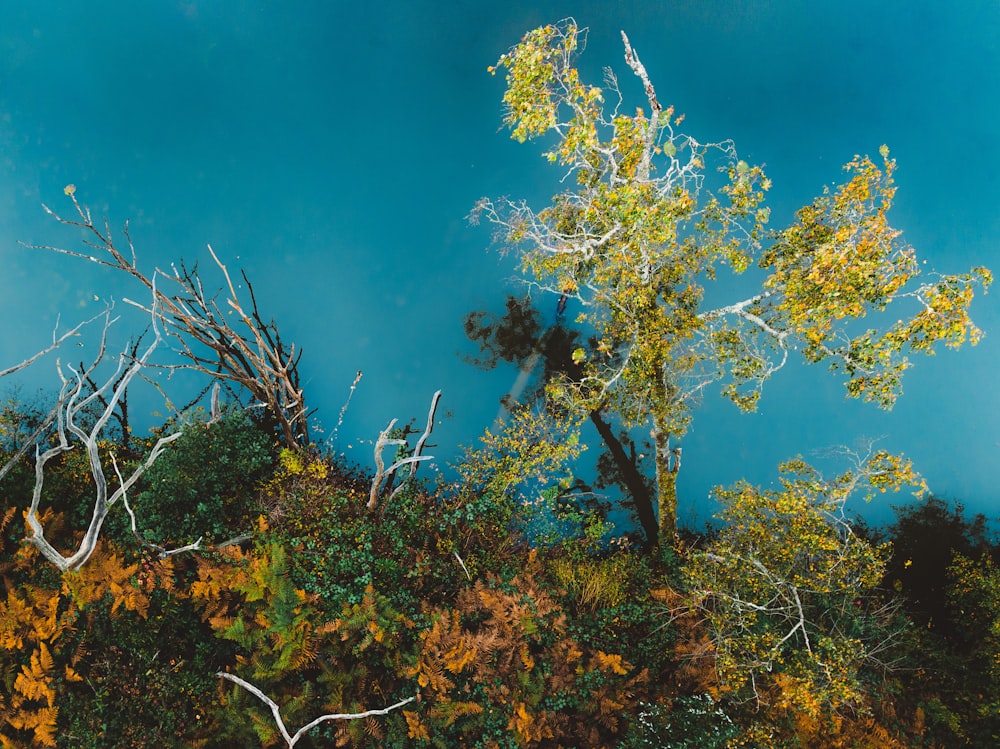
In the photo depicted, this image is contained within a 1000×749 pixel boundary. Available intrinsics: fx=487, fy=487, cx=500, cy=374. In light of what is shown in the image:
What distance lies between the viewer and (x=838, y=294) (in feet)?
25.5

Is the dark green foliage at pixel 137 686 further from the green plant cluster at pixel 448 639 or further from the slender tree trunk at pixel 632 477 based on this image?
the slender tree trunk at pixel 632 477

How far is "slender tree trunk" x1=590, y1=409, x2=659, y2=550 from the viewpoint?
41.6ft

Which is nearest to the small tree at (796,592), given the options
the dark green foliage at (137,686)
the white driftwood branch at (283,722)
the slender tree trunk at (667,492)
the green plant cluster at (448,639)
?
the green plant cluster at (448,639)

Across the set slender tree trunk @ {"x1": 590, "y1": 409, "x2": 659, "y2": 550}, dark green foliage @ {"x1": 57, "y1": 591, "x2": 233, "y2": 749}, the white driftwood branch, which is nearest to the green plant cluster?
dark green foliage @ {"x1": 57, "y1": 591, "x2": 233, "y2": 749}

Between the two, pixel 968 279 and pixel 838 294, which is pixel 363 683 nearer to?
pixel 838 294

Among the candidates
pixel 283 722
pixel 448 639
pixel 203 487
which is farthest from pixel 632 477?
pixel 203 487

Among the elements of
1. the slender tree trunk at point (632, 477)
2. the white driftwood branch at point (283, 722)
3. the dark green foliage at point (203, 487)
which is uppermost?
the slender tree trunk at point (632, 477)

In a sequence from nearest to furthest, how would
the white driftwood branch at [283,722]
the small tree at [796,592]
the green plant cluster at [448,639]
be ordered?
the white driftwood branch at [283,722] → the green plant cluster at [448,639] → the small tree at [796,592]

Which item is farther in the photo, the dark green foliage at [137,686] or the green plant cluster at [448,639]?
the green plant cluster at [448,639]

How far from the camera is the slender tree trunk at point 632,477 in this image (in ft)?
41.6

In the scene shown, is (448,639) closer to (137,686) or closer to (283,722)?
(283,722)

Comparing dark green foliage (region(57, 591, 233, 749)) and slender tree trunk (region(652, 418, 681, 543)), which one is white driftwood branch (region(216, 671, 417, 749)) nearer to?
dark green foliage (region(57, 591, 233, 749))

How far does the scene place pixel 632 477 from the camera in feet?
42.4

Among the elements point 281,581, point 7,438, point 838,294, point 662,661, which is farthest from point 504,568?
point 7,438
